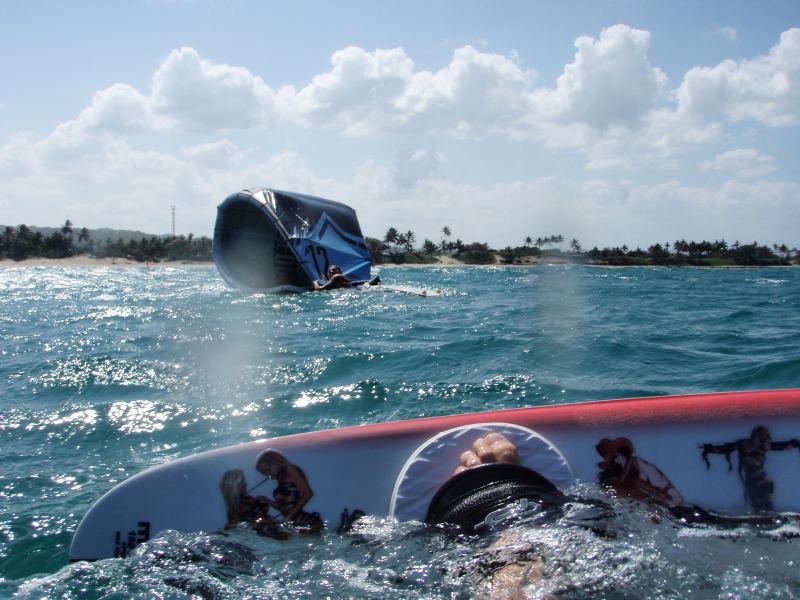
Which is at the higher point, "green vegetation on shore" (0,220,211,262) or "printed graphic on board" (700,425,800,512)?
"green vegetation on shore" (0,220,211,262)

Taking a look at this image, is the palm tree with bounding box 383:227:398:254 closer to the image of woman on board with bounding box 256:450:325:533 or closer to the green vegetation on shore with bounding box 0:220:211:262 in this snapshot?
the green vegetation on shore with bounding box 0:220:211:262

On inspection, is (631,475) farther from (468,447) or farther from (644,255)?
(644,255)

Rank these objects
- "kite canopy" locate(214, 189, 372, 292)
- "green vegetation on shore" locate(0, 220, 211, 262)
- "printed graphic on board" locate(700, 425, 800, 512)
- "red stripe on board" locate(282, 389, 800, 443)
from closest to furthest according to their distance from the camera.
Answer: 1. "printed graphic on board" locate(700, 425, 800, 512)
2. "red stripe on board" locate(282, 389, 800, 443)
3. "kite canopy" locate(214, 189, 372, 292)
4. "green vegetation on shore" locate(0, 220, 211, 262)

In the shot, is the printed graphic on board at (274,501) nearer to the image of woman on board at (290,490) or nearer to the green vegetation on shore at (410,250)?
the image of woman on board at (290,490)

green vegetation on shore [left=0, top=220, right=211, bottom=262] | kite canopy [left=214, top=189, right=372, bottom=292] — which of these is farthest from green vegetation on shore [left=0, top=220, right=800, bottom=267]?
kite canopy [left=214, top=189, right=372, bottom=292]

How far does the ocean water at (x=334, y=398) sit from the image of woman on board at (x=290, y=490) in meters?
0.16

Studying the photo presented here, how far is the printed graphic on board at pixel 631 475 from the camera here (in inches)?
129

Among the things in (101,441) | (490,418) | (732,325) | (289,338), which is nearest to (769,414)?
(490,418)

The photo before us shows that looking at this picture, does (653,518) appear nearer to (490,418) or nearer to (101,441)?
(490,418)

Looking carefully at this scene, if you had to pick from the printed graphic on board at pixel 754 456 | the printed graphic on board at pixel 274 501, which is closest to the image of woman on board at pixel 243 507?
the printed graphic on board at pixel 274 501

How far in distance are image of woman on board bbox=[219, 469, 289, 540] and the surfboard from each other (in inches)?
0.4

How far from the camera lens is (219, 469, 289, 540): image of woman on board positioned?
3.19 meters

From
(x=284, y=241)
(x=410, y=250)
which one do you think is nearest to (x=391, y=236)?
(x=410, y=250)

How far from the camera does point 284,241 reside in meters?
17.0
